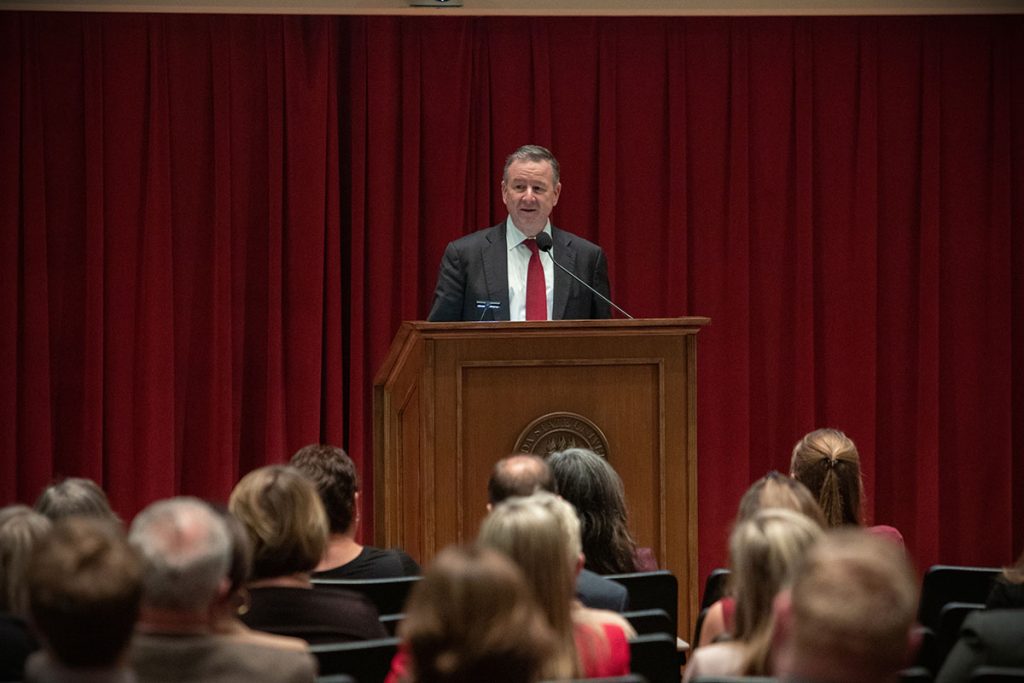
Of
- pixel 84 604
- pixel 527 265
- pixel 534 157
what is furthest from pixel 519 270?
pixel 84 604

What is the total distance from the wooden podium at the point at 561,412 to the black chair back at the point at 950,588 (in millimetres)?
938

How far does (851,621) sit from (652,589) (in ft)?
5.39

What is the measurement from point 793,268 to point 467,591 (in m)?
5.69

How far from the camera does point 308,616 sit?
299cm

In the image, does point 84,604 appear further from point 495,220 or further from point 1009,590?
point 495,220

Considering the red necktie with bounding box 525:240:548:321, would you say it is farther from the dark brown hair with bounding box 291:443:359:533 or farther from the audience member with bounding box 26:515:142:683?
the audience member with bounding box 26:515:142:683

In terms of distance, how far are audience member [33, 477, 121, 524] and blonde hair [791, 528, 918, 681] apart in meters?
1.88

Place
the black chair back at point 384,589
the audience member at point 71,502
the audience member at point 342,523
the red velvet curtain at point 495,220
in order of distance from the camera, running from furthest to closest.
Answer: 1. the red velvet curtain at point 495,220
2. the audience member at point 342,523
3. the black chair back at point 384,589
4. the audience member at point 71,502

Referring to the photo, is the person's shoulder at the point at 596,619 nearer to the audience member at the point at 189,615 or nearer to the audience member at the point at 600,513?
the audience member at the point at 189,615

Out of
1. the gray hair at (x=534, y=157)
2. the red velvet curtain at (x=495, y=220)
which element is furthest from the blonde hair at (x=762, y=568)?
the red velvet curtain at (x=495, y=220)

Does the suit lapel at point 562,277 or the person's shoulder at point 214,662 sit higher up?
Answer: the suit lapel at point 562,277

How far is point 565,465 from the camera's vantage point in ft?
12.7

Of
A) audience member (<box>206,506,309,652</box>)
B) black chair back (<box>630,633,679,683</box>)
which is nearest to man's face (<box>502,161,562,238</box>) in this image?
black chair back (<box>630,633,679,683</box>)

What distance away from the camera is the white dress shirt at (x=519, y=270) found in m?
5.55
